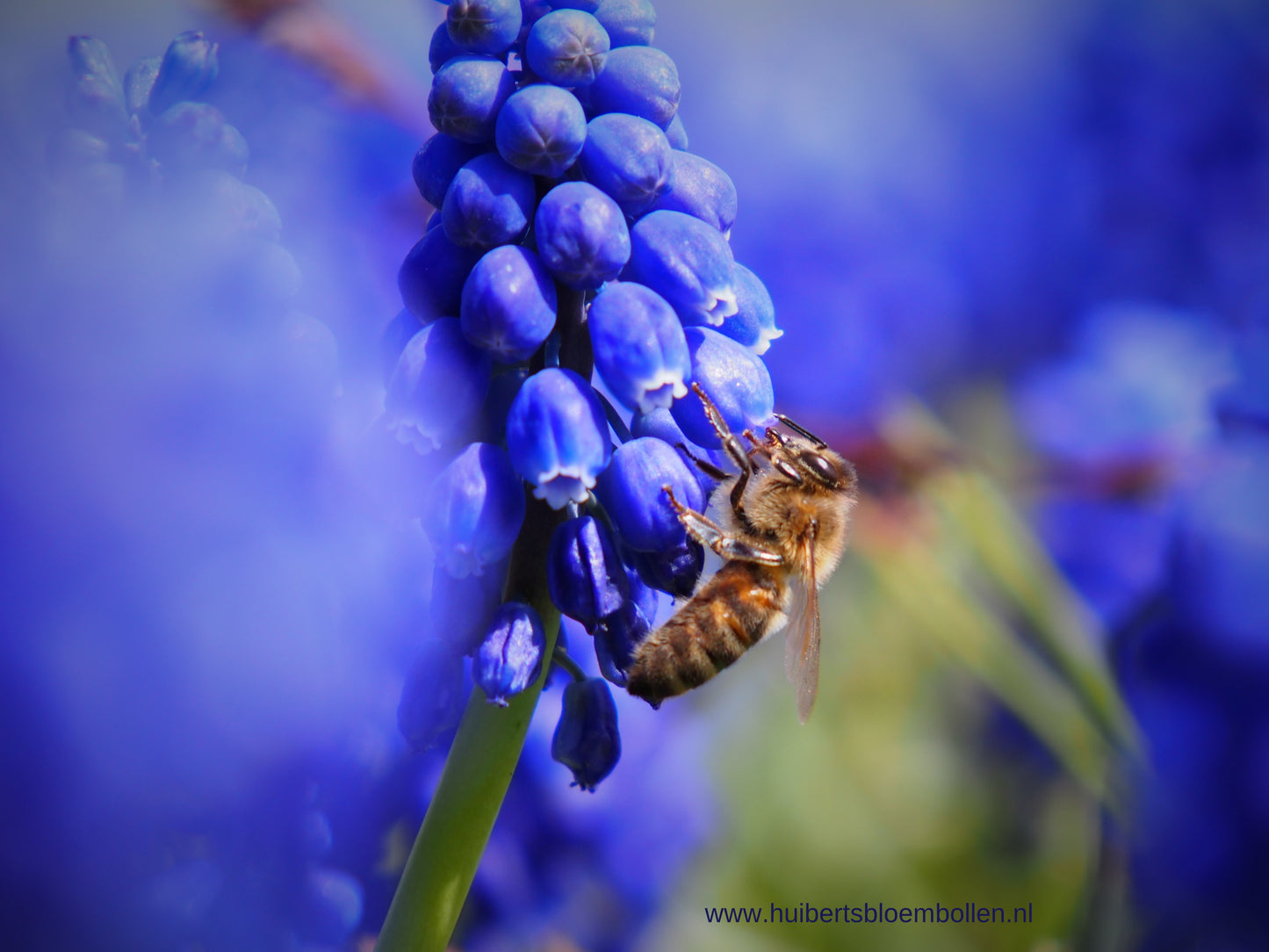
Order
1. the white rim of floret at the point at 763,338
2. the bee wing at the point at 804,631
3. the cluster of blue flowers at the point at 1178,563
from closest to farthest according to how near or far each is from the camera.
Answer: the white rim of floret at the point at 763,338
the bee wing at the point at 804,631
the cluster of blue flowers at the point at 1178,563

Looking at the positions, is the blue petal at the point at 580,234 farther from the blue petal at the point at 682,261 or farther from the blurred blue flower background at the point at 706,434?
the blurred blue flower background at the point at 706,434

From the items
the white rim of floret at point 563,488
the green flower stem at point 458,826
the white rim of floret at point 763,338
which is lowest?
the green flower stem at point 458,826

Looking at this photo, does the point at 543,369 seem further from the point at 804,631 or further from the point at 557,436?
the point at 804,631

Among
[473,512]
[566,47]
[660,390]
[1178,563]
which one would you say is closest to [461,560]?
[473,512]

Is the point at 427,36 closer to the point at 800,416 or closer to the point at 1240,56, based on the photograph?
the point at 800,416

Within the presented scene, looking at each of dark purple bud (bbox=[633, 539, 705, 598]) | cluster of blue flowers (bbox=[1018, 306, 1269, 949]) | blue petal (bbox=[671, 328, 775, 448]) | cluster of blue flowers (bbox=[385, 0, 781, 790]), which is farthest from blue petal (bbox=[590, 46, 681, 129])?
cluster of blue flowers (bbox=[1018, 306, 1269, 949])

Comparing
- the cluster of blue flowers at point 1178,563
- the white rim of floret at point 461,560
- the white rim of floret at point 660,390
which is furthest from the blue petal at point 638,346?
the cluster of blue flowers at point 1178,563
